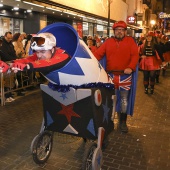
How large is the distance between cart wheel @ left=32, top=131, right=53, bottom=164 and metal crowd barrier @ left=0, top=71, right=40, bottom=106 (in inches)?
135

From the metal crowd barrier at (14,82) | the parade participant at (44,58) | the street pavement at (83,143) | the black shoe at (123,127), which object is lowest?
the street pavement at (83,143)

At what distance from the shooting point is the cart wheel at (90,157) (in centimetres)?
315

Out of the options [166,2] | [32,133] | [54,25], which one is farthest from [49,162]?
[166,2]

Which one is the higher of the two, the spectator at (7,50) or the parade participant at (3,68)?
the spectator at (7,50)

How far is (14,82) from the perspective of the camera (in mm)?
7625

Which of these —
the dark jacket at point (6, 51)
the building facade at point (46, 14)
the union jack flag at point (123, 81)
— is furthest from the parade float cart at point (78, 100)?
the building facade at point (46, 14)

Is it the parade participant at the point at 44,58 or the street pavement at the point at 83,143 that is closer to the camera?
the parade participant at the point at 44,58

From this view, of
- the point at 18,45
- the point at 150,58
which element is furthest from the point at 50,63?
the point at 18,45

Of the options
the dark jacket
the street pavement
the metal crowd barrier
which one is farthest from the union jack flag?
the dark jacket

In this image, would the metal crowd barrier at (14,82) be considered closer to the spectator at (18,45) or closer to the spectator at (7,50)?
the spectator at (7,50)

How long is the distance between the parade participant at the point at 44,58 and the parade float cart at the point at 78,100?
120mm

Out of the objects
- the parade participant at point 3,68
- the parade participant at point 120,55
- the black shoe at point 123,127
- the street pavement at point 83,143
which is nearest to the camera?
the parade participant at point 3,68

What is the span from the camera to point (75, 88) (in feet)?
10.4

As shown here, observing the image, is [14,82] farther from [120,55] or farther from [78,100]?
[78,100]
